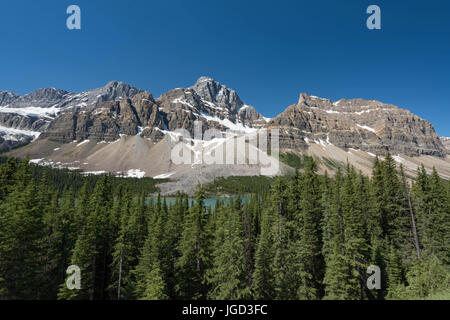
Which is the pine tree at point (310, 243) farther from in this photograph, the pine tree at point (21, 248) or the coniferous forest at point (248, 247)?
the pine tree at point (21, 248)

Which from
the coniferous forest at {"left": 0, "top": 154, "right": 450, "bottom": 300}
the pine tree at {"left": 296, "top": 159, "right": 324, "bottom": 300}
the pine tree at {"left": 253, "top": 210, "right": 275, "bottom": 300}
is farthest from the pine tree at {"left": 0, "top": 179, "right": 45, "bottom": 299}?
the pine tree at {"left": 296, "top": 159, "right": 324, "bottom": 300}

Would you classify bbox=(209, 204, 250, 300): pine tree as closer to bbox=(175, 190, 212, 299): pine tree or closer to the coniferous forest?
the coniferous forest

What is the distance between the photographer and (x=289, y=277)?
22.9m

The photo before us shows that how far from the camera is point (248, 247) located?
112 ft

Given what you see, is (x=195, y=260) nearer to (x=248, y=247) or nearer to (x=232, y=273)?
(x=232, y=273)

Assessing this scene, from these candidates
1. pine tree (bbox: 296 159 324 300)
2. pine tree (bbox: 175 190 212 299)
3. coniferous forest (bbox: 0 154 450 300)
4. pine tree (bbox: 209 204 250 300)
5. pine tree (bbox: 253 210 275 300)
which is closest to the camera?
pine tree (bbox: 209 204 250 300)

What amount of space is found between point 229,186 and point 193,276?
515 feet

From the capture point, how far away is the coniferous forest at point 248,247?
19469 mm

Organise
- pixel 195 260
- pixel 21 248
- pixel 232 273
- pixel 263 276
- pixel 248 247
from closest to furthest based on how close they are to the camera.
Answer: pixel 21 248 → pixel 232 273 → pixel 263 276 → pixel 195 260 → pixel 248 247

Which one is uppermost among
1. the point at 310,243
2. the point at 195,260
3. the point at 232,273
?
the point at 310,243

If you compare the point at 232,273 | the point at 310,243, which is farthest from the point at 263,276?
the point at 310,243

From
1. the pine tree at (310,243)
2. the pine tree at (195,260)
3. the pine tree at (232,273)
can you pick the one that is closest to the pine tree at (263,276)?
the pine tree at (232,273)

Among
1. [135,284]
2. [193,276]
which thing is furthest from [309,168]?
[135,284]

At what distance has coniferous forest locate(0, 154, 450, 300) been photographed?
19469 millimetres
